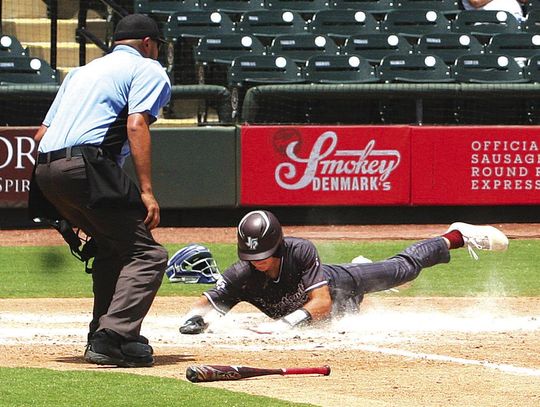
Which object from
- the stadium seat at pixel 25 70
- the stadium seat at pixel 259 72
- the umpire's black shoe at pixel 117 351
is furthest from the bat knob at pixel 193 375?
the stadium seat at pixel 25 70

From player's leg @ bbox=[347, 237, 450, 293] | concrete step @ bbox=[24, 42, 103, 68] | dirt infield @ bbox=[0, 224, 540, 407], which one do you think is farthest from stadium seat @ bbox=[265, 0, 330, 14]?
player's leg @ bbox=[347, 237, 450, 293]

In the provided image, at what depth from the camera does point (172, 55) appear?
1608cm

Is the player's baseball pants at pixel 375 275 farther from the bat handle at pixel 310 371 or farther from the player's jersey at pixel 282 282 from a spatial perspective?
the bat handle at pixel 310 371

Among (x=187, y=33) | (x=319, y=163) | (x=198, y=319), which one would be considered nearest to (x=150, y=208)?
(x=198, y=319)

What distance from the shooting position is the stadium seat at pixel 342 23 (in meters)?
16.7

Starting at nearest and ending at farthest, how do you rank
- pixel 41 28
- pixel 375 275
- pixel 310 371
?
pixel 310 371, pixel 375 275, pixel 41 28

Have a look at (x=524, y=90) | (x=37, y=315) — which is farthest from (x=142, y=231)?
(x=524, y=90)

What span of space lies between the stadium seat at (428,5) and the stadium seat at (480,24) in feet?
1.11

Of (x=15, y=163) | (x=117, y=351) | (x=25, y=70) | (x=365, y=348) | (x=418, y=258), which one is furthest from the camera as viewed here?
(x=25, y=70)

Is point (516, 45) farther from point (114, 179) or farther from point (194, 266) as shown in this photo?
point (114, 179)

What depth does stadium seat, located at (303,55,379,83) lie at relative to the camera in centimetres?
1548

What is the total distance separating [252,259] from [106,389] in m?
1.79

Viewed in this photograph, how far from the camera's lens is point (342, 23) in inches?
661

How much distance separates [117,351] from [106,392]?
93 centimetres
